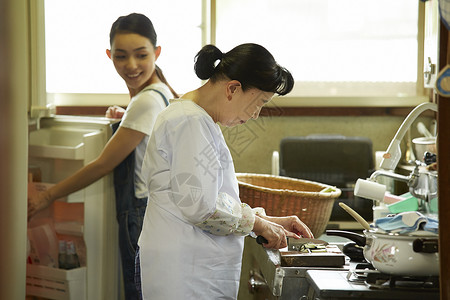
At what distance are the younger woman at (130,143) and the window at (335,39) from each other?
4.73ft

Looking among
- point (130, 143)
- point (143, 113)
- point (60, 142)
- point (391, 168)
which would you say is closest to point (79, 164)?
point (60, 142)

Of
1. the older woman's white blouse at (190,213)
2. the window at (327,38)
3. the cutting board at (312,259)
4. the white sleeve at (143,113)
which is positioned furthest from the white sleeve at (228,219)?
the window at (327,38)

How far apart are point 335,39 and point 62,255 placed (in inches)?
87.5

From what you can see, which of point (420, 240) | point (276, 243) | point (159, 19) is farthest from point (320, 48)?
point (420, 240)

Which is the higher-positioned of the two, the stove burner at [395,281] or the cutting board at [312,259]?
the stove burner at [395,281]

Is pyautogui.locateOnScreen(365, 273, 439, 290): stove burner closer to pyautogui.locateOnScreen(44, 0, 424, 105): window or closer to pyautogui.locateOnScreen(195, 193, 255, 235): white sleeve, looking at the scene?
pyautogui.locateOnScreen(195, 193, 255, 235): white sleeve

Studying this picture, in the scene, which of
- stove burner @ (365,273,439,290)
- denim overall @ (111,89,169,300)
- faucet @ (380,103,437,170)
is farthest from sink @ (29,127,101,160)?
stove burner @ (365,273,439,290)

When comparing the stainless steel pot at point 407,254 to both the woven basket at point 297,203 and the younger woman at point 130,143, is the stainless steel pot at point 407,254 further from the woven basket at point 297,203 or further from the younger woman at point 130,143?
the younger woman at point 130,143

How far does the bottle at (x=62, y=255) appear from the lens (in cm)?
213

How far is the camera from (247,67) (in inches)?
55.1

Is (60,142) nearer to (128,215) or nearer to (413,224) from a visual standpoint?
(128,215)

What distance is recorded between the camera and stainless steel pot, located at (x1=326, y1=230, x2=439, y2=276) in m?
1.11

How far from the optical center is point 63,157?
2.11 meters

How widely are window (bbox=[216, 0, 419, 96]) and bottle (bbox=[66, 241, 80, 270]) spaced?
5.79 feet
